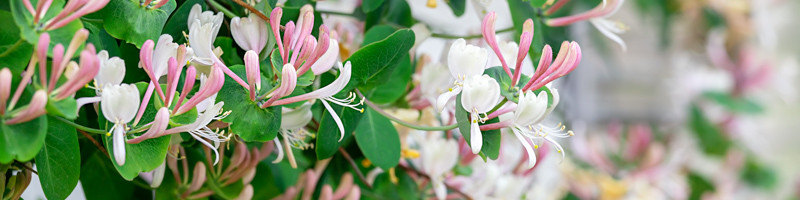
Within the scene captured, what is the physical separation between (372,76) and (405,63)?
0.06m

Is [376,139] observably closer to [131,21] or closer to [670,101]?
[131,21]

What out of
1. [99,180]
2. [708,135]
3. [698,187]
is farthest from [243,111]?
[708,135]

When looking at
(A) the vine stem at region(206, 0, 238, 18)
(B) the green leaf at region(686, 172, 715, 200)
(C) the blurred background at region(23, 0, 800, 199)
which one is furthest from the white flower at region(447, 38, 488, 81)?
(B) the green leaf at region(686, 172, 715, 200)

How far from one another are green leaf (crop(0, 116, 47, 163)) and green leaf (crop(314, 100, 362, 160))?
125mm

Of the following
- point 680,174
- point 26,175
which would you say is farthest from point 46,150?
point 680,174

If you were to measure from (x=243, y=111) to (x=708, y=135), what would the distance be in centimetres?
108

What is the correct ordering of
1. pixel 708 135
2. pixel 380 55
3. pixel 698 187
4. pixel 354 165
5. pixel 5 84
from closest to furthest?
pixel 5 84
pixel 380 55
pixel 354 165
pixel 698 187
pixel 708 135

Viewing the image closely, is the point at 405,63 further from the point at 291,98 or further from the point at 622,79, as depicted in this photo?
the point at 622,79

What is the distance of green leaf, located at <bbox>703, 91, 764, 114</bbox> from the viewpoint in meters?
1.08

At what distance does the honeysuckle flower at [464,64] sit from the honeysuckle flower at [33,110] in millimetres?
136

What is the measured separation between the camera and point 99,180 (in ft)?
1.16

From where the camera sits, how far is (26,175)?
295 mm

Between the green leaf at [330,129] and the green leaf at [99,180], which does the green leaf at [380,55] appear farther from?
the green leaf at [99,180]

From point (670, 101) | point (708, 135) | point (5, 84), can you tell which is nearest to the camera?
point (5, 84)
